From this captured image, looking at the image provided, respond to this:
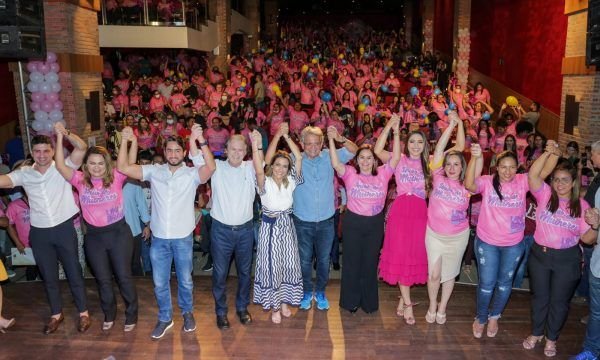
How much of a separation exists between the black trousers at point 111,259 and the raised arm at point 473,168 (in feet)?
9.21

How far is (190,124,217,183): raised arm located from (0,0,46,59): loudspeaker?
2614mm

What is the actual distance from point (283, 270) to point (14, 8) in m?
3.89

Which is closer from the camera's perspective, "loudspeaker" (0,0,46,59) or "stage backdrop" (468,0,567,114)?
"loudspeaker" (0,0,46,59)

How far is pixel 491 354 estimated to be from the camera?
4.10 meters

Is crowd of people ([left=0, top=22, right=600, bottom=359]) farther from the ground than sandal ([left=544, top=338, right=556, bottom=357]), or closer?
farther from the ground

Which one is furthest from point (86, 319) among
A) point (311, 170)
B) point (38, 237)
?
point (311, 170)

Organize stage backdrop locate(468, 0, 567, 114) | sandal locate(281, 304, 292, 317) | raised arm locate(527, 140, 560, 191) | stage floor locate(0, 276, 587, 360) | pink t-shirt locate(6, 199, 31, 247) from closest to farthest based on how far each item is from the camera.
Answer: raised arm locate(527, 140, 560, 191) < stage floor locate(0, 276, 587, 360) < sandal locate(281, 304, 292, 317) < pink t-shirt locate(6, 199, 31, 247) < stage backdrop locate(468, 0, 567, 114)

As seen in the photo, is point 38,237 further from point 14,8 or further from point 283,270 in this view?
point 14,8

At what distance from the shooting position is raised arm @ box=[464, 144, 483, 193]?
406 centimetres

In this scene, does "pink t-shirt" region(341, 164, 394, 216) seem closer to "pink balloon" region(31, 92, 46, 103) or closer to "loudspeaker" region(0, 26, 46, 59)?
"loudspeaker" region(0, 26, 46, 59)

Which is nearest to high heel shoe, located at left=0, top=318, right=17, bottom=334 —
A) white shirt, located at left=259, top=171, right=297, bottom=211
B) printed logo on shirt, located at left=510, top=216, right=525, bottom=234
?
Result: white shirt, located at left=259, top=171, right=297, bottom=211

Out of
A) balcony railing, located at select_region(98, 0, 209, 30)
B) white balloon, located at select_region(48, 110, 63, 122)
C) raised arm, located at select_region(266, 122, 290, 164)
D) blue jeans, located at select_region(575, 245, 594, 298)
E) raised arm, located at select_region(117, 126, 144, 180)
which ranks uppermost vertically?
balcony railing, located at select_region(98, 0, 209, 30)

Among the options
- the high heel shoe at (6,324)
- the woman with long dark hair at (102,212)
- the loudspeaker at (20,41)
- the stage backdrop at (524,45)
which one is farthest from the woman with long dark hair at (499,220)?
the stage backdrop at (524,45)

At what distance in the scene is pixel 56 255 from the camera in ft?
14.4
